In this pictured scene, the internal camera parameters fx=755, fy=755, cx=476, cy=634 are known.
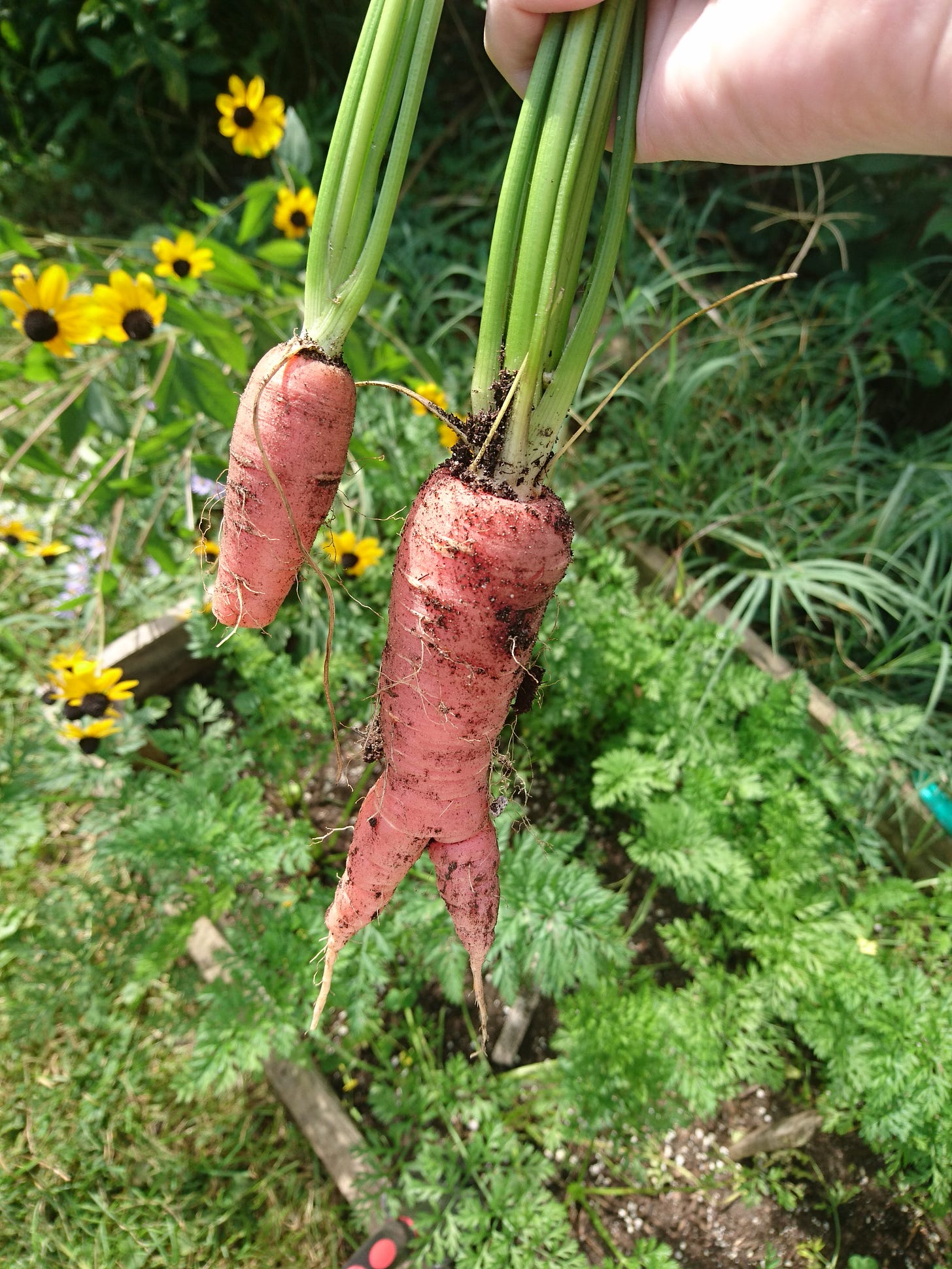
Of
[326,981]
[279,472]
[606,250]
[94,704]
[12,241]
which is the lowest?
[326,981]

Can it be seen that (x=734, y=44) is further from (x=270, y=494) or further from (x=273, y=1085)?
(x=273, y=1085)

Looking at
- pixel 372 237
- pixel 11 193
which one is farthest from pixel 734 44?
pixel 11 193

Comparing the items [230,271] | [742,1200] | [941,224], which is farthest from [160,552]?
[941,224]

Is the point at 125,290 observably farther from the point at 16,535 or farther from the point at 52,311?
the point at 16,535

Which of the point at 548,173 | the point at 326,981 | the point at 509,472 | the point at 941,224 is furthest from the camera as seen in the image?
the point at 941,224

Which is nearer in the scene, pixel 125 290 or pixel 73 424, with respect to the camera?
pixel 125 290
